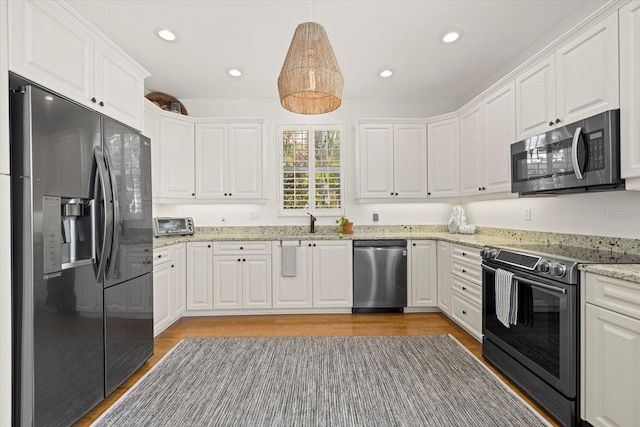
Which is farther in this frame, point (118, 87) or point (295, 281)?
point (295, 281)

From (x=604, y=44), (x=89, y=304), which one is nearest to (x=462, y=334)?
(x=604, y=44)

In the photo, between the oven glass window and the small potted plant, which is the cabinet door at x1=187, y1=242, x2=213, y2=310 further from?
the oven glass window

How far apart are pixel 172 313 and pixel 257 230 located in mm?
1464

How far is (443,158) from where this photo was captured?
12.6 feet

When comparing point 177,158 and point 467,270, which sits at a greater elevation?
point 177,158

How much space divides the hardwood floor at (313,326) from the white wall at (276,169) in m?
1.30

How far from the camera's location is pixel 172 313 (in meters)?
3.25

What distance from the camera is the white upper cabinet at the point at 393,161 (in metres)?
3.96

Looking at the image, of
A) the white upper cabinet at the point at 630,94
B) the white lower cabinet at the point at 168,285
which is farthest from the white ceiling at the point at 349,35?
the white lower cabinet at the point at 168,285

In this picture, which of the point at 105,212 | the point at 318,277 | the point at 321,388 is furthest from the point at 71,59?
the point at 318,277

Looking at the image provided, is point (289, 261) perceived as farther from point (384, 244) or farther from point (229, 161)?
point (229, 161)

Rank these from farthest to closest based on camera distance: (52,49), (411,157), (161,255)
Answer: (411,157)
(161,255)
(52,49)

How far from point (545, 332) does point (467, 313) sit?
1123 millimetres

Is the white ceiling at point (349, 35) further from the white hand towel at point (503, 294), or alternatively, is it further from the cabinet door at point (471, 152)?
the white hand towel at point (503, 294)
